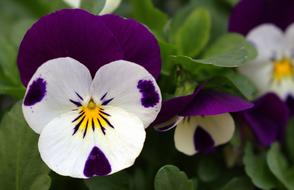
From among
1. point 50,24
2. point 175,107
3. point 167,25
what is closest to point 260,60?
point 167,25

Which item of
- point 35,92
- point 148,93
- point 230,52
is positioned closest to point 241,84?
point 230,52

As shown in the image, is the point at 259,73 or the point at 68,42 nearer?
the point at 68,42

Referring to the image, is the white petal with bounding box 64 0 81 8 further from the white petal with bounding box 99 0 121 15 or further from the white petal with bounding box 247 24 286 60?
the white petal with bounding box 247 24 286 60

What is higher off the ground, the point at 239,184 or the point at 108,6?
the point at 108,6

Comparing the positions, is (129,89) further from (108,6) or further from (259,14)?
(259,14)

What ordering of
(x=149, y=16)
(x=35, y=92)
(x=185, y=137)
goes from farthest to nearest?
(x=149, y=16)
(x=185, y=137)
(x=35, y=92)

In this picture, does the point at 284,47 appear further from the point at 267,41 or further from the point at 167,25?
the point at 167,25
